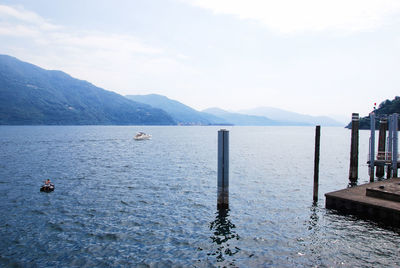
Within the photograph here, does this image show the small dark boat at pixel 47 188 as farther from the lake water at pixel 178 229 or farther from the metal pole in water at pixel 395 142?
the metal pole in water at pixel 395 142

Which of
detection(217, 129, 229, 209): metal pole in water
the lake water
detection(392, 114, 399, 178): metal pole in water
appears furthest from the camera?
detection(392, 114, 399, 178): metal pole in water

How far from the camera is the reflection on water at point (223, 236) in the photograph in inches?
512

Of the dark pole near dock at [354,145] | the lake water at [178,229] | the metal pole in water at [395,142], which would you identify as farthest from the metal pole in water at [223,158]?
the metal pole in water at [395,142]

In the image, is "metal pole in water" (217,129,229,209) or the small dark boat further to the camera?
the small dark boat

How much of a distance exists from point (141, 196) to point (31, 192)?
403 inches

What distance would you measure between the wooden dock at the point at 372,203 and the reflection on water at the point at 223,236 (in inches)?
303

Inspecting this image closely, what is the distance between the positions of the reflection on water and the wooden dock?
303 inches

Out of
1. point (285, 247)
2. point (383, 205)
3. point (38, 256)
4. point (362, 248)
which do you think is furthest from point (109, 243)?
point (383, 205)

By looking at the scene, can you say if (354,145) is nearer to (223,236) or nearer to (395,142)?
(395,142)

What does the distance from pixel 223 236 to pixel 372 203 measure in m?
9.47

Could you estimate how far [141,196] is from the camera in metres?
23.1

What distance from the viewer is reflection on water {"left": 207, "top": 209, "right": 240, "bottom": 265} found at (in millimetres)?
13000

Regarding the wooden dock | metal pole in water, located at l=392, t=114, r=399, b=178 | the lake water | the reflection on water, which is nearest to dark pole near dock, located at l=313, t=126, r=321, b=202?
the lake water

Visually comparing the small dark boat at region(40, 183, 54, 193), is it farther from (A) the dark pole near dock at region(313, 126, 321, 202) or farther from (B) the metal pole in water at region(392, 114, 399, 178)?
(B) the metal pole in water at region(392, 114, 399, 178)
